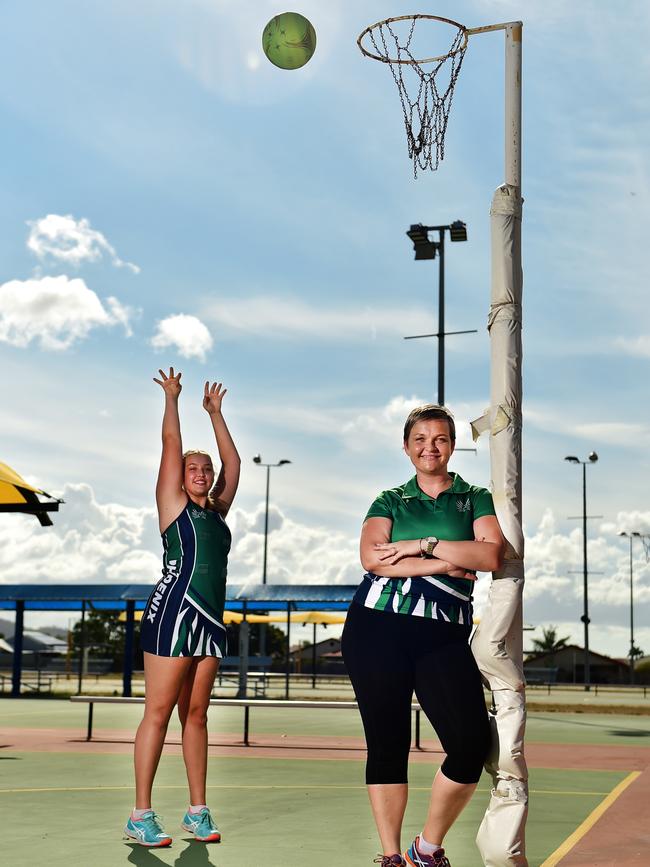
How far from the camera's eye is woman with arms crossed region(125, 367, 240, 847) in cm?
600

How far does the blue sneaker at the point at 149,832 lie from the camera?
597 centimetres

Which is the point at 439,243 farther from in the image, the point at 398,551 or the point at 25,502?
the point at 398,551

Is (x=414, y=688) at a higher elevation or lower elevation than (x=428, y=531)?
lower

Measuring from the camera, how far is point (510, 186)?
5.65 m

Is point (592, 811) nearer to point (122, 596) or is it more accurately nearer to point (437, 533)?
point (437, 533)

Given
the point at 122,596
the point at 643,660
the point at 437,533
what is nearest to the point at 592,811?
the point at 437,533

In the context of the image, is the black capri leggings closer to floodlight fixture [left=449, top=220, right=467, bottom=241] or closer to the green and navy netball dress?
the green and navy netball dress

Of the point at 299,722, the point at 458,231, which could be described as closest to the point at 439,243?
the point at 458,231

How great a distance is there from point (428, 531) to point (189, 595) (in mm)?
1761

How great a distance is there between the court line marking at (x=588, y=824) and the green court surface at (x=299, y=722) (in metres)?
6.11

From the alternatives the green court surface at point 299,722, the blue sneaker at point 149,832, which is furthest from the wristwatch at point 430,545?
the green court surface at point 299,722

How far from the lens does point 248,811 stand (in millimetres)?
7641

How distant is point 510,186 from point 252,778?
623 cm

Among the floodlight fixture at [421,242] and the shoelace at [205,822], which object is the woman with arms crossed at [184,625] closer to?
the shoelace at [205,822]
